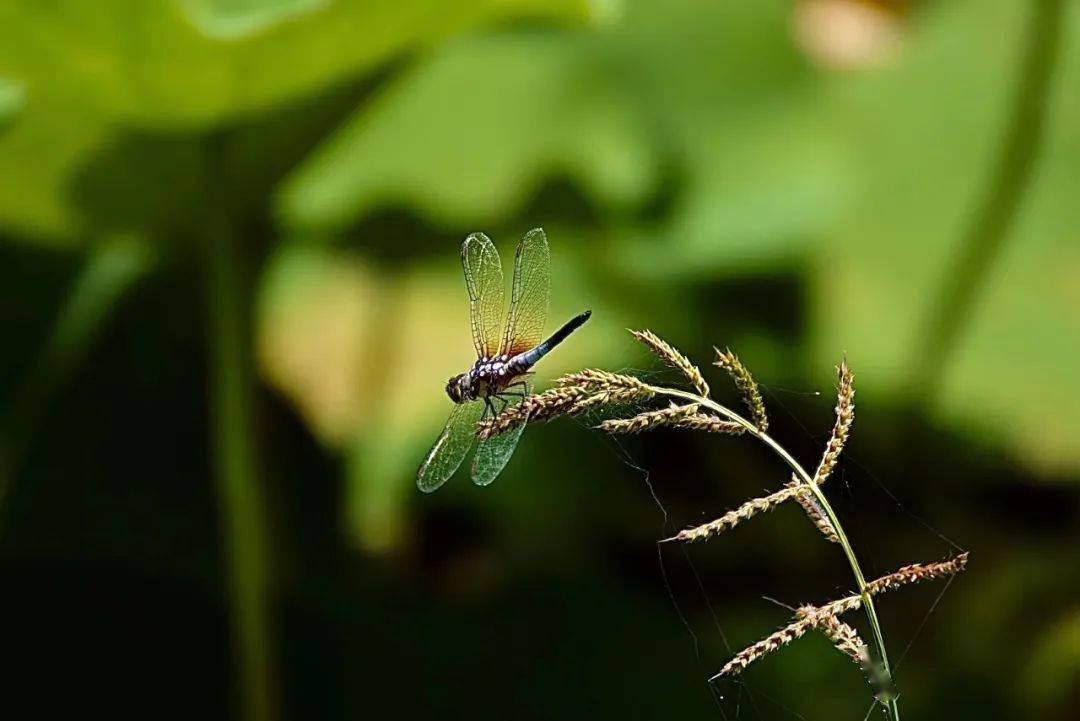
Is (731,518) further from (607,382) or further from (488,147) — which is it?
(488,147)

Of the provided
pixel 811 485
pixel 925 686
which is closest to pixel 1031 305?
pixel 925 686

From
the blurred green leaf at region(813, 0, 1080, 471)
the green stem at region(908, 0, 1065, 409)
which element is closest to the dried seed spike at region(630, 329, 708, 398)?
the green stem at region(908, 0, 1065, 409)

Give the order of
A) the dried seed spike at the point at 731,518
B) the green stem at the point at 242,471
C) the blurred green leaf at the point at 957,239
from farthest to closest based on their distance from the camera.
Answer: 1. the blurred green leaf at the point at 957,239
2. the green stem at the point at 242,471
3. the dried seed spike at the point at 731,518

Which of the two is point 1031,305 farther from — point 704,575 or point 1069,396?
point 704,575

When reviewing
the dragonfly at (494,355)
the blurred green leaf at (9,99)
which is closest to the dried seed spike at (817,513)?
the dragonfly at (494,355)

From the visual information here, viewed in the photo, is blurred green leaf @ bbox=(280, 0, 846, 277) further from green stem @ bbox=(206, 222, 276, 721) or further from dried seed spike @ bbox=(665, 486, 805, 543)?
dried seed spike @ bbox=(665, 486, 805, 543)

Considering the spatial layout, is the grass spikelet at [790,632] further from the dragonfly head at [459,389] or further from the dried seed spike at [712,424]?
the dragonfly head at [459,389]
